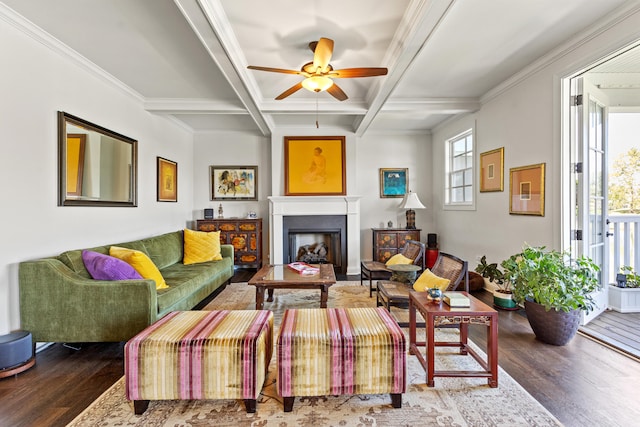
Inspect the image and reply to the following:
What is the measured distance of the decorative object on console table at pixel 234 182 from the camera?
6.02 metres

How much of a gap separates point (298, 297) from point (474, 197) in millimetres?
3081

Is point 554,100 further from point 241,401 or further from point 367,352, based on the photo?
point 241,401

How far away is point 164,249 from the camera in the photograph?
13.4 feet

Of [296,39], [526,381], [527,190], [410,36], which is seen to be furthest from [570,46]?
[526,381]

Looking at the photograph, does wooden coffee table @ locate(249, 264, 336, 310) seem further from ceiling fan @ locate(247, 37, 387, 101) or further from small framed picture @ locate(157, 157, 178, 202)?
small framed picture @ locate(157, 157, 178, 202)

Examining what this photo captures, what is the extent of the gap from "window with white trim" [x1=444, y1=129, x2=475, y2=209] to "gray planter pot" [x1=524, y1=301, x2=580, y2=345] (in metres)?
2.37

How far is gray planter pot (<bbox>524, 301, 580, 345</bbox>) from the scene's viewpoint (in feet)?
8.30

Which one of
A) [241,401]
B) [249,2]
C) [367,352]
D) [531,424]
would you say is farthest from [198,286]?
[531,424]

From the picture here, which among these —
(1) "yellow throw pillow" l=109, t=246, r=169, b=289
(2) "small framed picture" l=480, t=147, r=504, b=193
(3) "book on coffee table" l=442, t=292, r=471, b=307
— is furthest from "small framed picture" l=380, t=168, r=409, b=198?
(1) "yellow throw pillow" l=109, t=246, r=169, b=289

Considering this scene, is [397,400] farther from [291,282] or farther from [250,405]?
[291,282]

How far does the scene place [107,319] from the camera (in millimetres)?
2434

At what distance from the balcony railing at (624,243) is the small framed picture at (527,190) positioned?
0.92 m

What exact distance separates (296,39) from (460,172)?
381 centimetres

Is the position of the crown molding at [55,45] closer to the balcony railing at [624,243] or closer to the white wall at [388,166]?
the white wall at [388,166]
